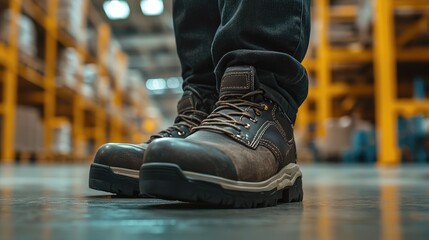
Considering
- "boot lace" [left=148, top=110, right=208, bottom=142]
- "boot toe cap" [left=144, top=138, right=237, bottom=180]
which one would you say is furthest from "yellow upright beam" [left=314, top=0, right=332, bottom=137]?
"boot toe cap" [left=144, top=138, right=237, bottom=180]

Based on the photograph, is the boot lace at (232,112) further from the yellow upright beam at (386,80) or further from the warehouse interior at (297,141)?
the yellow upright beam at (386,80)

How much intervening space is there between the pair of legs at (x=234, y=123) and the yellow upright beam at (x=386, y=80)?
3.17 metres

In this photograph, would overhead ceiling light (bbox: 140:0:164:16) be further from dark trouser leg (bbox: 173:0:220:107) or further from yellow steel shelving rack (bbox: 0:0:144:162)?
dark trouser leg (bbox: 173:0:220:107)

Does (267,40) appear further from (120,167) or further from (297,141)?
(297,141)

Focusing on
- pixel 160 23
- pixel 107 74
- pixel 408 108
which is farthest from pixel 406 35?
pixel 160 23

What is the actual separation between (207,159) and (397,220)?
248 mm

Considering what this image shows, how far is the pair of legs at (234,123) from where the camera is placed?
67 centimetres

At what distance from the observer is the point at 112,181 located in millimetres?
918

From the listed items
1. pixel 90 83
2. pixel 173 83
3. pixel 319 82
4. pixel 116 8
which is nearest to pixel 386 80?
pixel 319 82

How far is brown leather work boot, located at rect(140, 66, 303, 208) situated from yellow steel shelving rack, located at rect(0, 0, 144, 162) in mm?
3808

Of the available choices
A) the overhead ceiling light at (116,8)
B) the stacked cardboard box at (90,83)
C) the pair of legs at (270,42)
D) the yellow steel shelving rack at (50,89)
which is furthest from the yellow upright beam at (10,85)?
the overhead ceiling light at (116,8)

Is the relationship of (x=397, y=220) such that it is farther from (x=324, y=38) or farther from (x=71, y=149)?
(x=71, y=149)

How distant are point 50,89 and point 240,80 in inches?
207

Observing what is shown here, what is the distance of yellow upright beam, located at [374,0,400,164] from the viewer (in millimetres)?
3910
